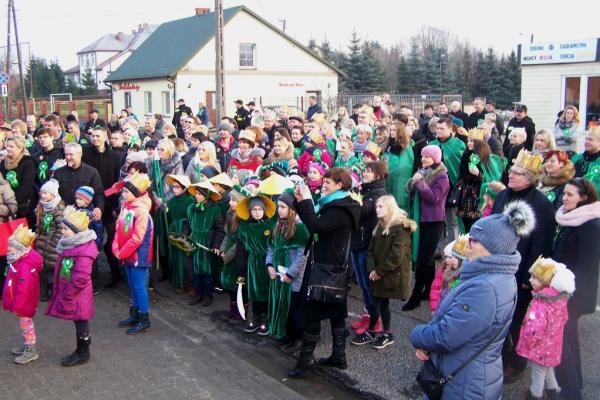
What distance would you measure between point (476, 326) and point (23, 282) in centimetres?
438

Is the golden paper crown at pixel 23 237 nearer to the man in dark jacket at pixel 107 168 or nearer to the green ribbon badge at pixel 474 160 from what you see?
the man in dark jacket at pixel 107 168

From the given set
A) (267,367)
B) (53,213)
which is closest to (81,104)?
(53,213)

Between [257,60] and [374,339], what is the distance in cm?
3537

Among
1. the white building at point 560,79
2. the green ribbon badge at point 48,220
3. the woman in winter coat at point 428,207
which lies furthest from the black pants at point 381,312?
the white building at point 560,79

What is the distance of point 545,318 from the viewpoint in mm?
4504

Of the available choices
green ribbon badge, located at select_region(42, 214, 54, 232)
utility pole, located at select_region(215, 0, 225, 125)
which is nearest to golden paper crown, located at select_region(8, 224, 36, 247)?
green ribbon badge, located at select_region(42, 214, 54, 232)

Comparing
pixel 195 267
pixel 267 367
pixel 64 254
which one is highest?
pixel 64 254

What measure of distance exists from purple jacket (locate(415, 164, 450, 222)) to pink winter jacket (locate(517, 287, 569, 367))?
2.36 meters

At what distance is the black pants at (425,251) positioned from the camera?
695 cm

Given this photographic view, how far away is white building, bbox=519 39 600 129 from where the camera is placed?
57.3ft

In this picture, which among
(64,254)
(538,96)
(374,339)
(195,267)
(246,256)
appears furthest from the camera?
(538,96)

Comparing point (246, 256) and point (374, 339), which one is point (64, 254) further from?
point (374, 339)

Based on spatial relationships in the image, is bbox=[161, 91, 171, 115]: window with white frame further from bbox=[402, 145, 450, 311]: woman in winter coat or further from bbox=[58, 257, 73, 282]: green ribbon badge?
bbox=[58, 257, 73, 282]: green ribbon badge

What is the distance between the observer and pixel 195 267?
24.7ft
